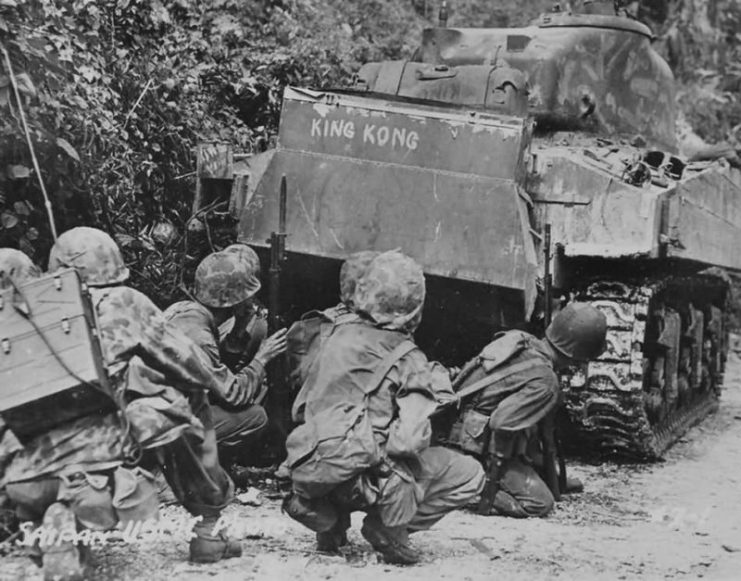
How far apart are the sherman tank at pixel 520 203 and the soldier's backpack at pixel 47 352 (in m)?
2.65

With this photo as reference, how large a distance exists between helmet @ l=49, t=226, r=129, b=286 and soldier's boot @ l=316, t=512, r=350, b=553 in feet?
4.58

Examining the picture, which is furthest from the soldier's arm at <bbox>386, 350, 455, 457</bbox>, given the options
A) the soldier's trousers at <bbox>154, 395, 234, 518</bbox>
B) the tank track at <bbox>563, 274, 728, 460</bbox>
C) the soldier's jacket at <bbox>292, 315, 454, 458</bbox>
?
the tank track at <bbox>563, 274, 728, 460</bbox>

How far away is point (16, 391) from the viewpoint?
3.85m

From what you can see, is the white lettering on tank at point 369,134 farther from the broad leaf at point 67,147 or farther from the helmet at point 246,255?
the broad leaf at point 67,147

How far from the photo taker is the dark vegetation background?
6277 mm

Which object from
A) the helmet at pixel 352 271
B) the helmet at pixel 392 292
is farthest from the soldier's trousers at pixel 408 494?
the helmet at pixel 352 271

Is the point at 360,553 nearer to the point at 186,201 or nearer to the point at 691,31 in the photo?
the point at 186,201

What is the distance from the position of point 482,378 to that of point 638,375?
4.87ft

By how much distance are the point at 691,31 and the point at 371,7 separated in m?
5.64

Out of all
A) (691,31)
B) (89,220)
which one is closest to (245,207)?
(89,220)

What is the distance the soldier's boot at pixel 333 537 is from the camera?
4.86 metres

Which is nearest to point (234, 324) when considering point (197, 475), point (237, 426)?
point (237, 426)

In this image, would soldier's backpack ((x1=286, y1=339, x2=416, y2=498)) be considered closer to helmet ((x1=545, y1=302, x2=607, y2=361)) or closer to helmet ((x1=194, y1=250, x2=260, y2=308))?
helmet ((x1=194, y1=250, x2=260, y2=308))

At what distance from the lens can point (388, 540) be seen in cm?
475
